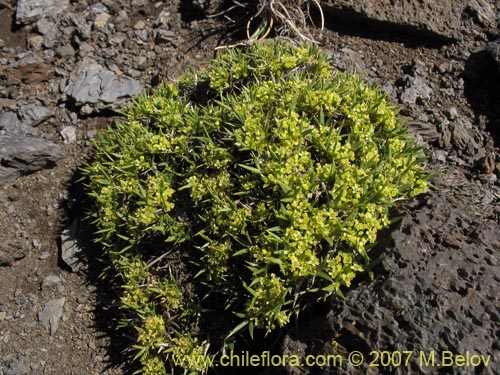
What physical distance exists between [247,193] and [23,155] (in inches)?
90.8

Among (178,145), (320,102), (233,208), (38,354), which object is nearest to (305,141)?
(320,102)

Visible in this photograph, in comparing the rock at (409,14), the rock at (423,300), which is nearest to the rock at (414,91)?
the rock at (409,14)

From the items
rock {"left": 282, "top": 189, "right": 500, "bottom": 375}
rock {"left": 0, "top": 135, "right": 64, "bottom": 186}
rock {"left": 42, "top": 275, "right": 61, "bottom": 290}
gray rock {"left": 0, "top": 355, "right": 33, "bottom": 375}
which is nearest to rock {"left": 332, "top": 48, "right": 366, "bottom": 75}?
rock {"left": 282, "top": 189, "right": 500, "bottom": 375}

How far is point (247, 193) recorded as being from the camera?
3178mm

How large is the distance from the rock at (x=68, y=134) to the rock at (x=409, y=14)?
248 centimetres

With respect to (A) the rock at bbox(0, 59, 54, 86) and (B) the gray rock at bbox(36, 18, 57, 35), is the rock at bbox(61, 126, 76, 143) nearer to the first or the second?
(A) the rock at bbox(0, 59, 54, 86)

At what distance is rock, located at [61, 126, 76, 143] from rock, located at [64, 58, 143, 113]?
234 millimetres

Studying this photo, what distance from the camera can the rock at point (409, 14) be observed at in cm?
478

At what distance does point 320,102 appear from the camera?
3340mm

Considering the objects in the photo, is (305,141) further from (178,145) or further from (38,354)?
(38,354)

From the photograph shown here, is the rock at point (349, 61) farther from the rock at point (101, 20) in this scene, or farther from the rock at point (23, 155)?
the rock at point (23, 155)

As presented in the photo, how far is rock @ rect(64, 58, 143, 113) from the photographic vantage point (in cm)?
475

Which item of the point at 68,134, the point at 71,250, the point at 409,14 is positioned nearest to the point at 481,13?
the point at 409,14

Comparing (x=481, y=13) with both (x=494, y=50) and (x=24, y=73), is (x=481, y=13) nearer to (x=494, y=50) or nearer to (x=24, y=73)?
(x=494, y=50)
